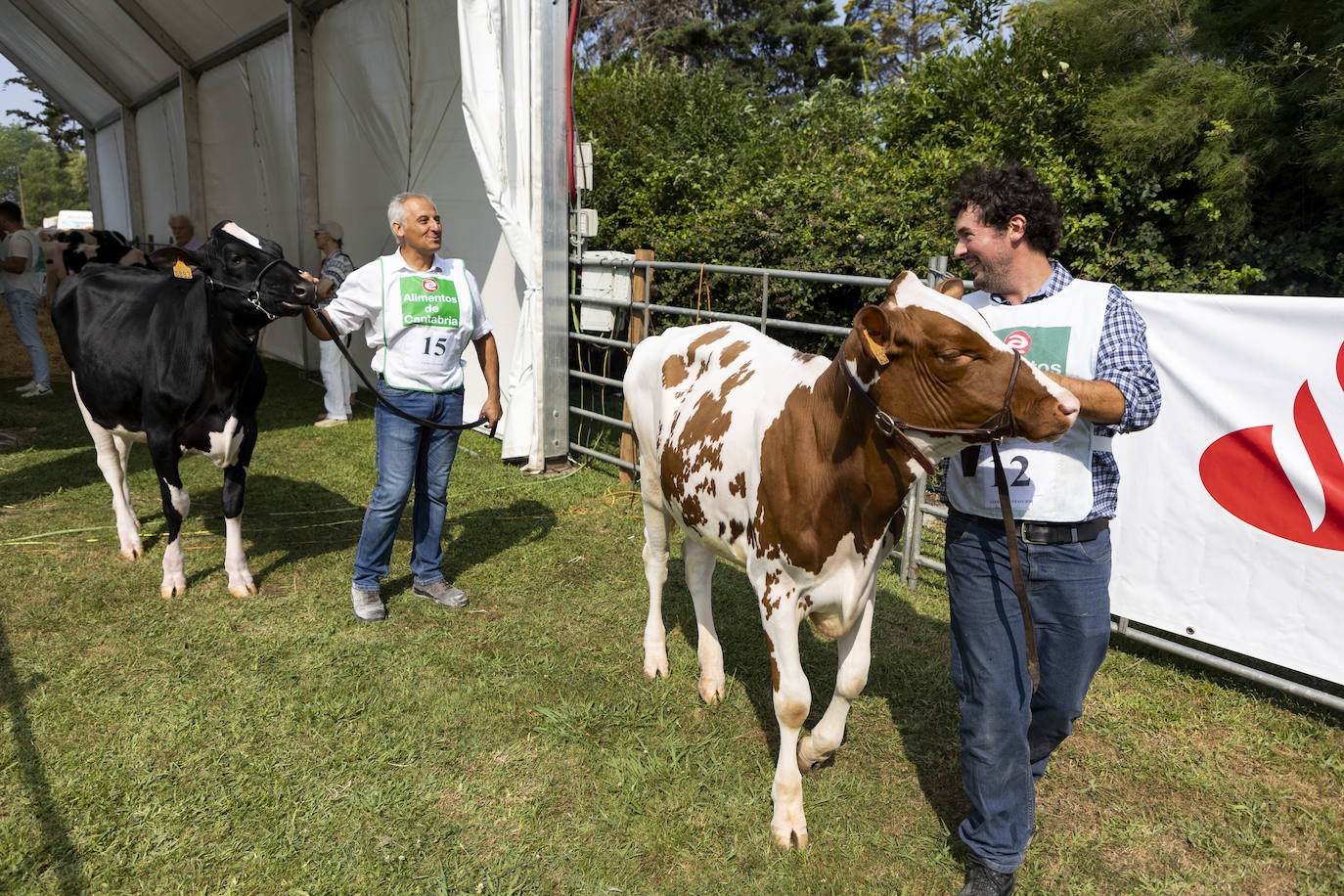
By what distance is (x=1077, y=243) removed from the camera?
653 cm

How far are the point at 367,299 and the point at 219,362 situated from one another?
3.28ft

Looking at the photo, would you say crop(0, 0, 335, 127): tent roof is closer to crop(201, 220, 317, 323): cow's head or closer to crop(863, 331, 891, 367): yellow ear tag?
crop(201, 220, 317, 323): cow's head

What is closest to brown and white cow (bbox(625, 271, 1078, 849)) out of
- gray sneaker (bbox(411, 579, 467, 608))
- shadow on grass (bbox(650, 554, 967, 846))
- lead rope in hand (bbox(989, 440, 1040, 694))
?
lead rope in hand (bbox(989, 440, 1040, 694))

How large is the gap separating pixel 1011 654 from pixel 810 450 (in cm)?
85

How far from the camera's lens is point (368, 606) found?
14.5 feet

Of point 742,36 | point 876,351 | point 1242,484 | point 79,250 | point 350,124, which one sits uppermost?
point 742,36

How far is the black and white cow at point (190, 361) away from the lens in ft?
14.1

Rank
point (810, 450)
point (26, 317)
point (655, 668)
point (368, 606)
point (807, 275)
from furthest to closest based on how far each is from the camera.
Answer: point (26, 317)
point (807, 275)
point (368, 606)
point (655, 668)
point (810, 450)

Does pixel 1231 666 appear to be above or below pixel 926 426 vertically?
below

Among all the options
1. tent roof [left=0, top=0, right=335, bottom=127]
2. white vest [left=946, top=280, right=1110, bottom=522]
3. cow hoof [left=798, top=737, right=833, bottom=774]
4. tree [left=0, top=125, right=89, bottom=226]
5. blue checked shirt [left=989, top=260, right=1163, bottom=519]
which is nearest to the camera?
blue checked shirt [left=989, top=260, right=1163, bottom=519]

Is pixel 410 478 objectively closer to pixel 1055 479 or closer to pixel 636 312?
pixel 636 312

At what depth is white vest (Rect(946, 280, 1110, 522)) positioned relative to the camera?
2299mm

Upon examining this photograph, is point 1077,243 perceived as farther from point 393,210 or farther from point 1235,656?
point 393,210

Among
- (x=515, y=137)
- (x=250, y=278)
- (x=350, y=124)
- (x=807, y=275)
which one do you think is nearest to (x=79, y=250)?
(x=350, y=124)
